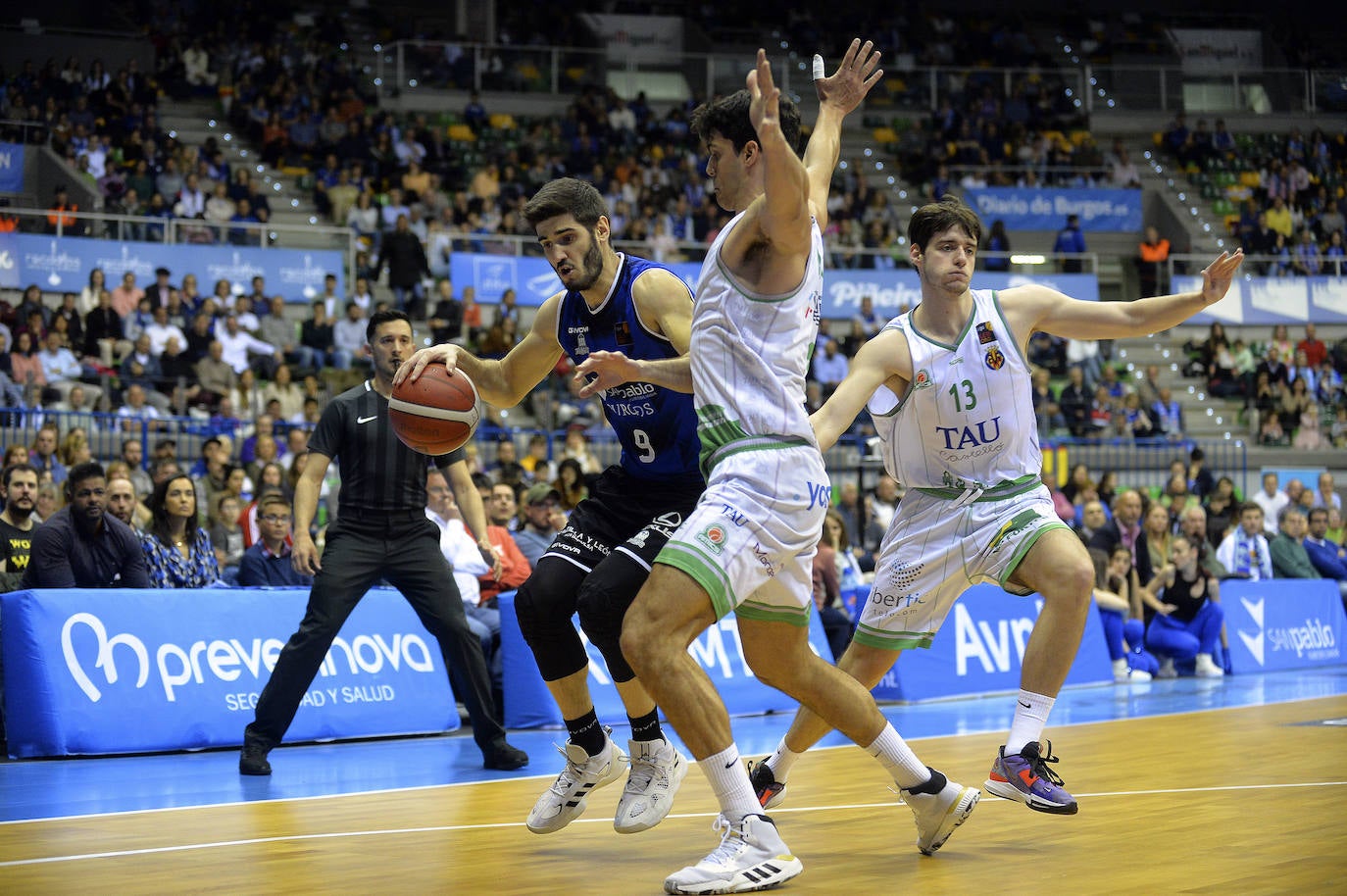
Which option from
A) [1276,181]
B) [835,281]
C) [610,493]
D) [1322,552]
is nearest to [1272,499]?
[1322,552]

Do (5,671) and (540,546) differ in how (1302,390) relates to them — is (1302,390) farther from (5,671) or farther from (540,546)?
(5,671)

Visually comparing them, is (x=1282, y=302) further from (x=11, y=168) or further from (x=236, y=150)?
(x=11, y=168)

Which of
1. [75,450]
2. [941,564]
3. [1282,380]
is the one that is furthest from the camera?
[1282,380]

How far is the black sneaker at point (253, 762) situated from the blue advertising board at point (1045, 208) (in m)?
21.2

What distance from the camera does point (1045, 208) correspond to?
27000mm

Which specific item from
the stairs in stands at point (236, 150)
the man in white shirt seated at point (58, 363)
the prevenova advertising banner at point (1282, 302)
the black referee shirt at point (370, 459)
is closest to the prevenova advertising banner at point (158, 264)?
the man in white shirt seated at point (58, 363)

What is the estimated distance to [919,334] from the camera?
6.04 meters

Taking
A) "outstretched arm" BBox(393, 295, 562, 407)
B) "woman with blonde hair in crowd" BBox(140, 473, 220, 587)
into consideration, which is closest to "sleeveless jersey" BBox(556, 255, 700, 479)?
"outstretched arm" BBox(393, 295, 562, 407)

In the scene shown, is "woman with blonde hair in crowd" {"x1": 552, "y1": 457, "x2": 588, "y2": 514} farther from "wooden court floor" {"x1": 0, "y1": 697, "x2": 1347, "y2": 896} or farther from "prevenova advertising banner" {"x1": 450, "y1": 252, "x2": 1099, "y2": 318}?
"prevenova advertising banner" {"x1": 450, "y1": 252, "x2": 1099, "y2": 318}

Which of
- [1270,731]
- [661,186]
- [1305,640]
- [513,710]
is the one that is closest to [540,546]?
[513,710]

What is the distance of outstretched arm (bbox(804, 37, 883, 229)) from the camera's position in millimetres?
4996

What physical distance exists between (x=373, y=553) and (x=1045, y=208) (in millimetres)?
21326

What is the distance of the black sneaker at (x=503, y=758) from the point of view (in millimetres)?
7957

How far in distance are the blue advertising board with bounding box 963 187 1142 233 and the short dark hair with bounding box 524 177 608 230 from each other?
22314mm
